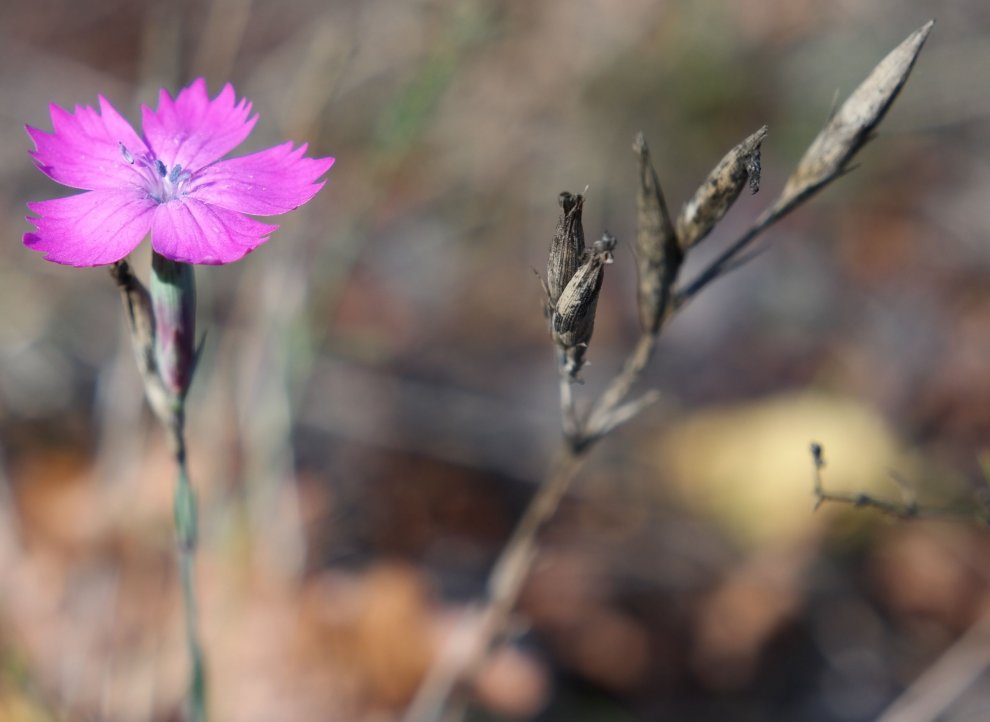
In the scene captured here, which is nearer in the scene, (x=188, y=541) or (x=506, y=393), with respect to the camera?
(x=188, y=541)

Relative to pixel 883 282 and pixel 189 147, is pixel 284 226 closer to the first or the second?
pixel 189 147

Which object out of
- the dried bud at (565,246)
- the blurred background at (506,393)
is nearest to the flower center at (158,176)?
the dried bud at (565,246)

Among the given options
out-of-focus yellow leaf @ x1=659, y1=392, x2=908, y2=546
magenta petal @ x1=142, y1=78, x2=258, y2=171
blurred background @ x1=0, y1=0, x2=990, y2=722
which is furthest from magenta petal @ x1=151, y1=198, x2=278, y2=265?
out-of-focus yellow leaf @ x1=659, y1=392, x2=908, y2=546

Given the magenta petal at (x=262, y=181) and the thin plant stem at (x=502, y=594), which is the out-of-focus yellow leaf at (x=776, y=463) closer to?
the thin plant stem at (x=502, y=594)

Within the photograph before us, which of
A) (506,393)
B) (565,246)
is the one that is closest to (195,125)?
(565,246)

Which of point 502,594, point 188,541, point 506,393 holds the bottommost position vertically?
point 502,594

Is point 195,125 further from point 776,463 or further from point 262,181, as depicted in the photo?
point 776,463
